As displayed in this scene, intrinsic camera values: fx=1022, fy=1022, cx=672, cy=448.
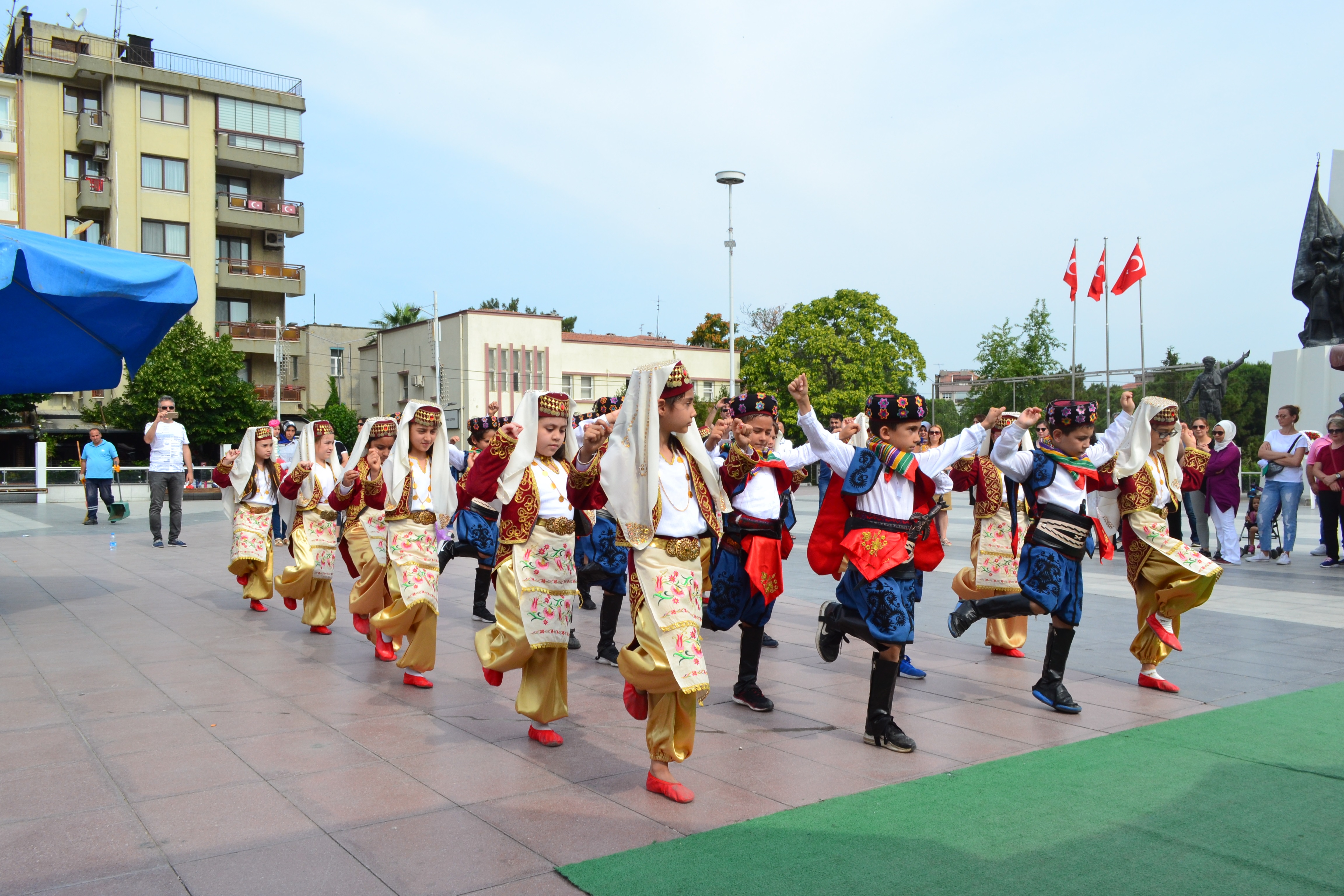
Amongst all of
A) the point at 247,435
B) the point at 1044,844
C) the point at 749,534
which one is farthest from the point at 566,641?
the point at 247,435

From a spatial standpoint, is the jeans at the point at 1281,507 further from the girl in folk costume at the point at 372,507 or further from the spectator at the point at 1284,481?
the girl in folk costume at the point at 372,507

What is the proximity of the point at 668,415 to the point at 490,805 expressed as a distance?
1.83 meters

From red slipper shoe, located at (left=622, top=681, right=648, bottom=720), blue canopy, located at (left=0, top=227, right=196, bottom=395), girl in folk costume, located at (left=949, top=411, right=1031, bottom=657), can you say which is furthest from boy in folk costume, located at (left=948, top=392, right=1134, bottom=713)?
blue canopy, located at (left=0, top=227, right=196, bottom=395)

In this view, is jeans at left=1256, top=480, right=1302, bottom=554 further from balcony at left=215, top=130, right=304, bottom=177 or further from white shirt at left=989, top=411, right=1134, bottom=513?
balcony at left=215, top=130, right=304, bottom=177

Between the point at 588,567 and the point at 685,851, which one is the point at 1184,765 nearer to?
the point at 685,851

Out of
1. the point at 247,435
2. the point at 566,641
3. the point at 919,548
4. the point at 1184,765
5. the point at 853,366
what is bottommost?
the point at 1184,765

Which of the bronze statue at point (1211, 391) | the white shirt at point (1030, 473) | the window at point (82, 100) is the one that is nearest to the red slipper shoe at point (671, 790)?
the white shirt at point (1030, 473)

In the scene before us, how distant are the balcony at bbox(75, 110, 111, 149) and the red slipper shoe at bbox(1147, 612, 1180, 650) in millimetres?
40336

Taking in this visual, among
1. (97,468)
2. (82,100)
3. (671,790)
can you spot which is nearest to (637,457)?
(671,790)

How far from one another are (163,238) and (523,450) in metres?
38.2

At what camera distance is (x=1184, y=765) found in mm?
4684

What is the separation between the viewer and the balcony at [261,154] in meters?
38.9

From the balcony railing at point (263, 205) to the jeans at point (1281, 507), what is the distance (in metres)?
37.1

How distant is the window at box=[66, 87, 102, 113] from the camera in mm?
37969
